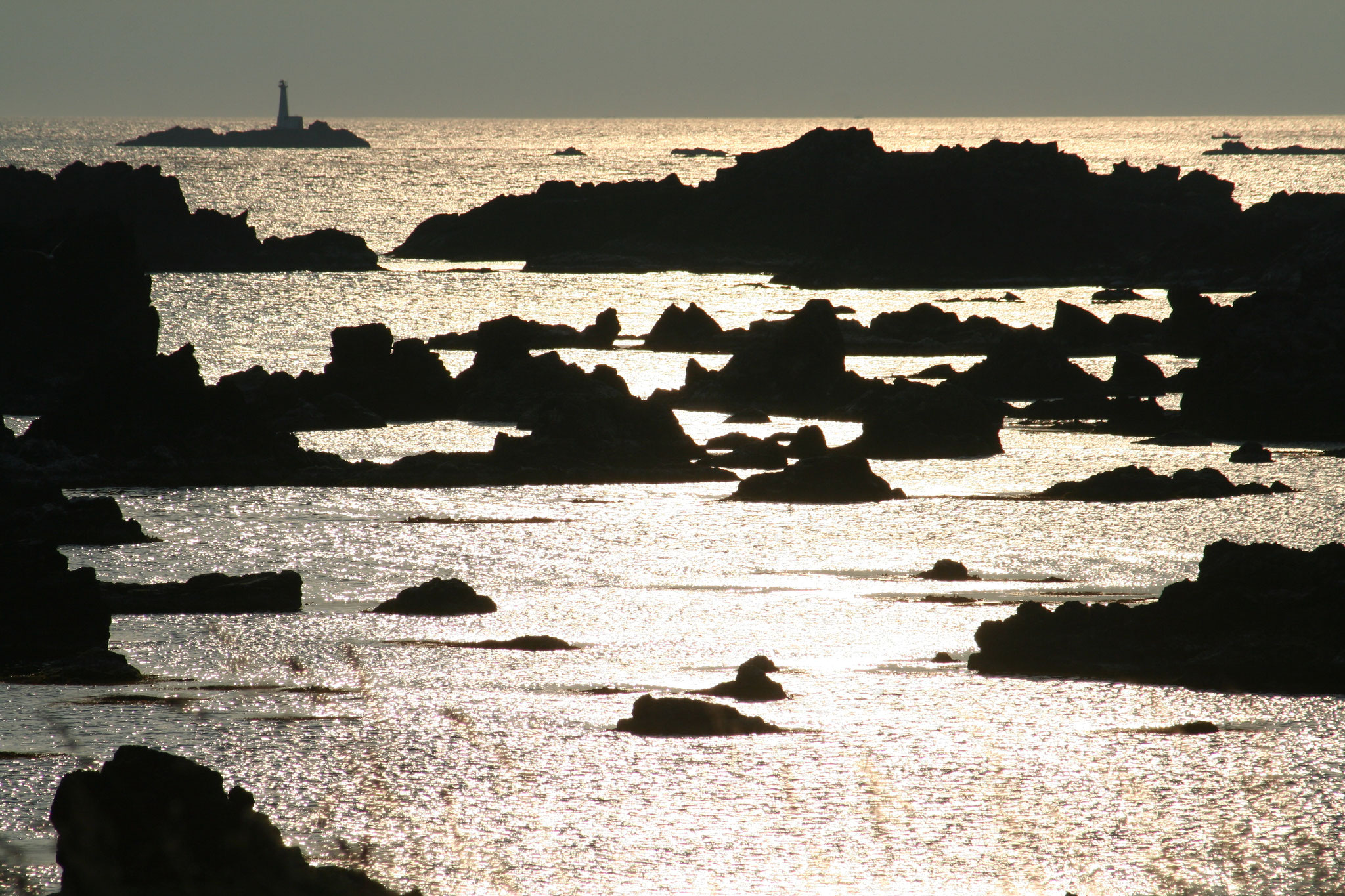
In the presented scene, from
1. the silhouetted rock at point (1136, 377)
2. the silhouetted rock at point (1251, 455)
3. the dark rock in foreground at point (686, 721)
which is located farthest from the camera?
the silhouetted rock at point (1136, 377)

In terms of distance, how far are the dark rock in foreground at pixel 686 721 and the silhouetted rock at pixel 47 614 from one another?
519 centimetres

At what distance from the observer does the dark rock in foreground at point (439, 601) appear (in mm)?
20109

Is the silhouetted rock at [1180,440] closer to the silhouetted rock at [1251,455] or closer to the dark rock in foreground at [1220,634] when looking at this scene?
the silhouetted rock at [1251,455]

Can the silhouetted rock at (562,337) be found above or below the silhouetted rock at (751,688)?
above

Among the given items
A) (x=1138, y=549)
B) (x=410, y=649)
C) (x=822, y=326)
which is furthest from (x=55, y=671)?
(x=822, y=326)

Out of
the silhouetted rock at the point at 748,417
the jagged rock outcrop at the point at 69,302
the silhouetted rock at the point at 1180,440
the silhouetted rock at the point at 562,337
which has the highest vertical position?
the jagged rock outcrop at the point at 69,302

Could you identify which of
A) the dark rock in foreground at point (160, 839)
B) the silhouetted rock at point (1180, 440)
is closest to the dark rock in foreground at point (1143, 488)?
the silhouetted rock at point (1180, 440)

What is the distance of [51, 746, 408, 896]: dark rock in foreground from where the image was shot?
8203mm

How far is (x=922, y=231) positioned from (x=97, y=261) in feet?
214

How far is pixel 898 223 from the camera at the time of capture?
341ft

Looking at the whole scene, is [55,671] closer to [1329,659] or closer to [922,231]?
[1329,659]

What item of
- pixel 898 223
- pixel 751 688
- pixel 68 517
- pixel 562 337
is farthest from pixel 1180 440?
pixel 898 223

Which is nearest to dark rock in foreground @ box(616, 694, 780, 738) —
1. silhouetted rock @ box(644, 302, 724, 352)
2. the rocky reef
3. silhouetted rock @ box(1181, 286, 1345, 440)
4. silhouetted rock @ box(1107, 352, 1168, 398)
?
silhouetted rock @ box(1181, 286, 1345, 440)

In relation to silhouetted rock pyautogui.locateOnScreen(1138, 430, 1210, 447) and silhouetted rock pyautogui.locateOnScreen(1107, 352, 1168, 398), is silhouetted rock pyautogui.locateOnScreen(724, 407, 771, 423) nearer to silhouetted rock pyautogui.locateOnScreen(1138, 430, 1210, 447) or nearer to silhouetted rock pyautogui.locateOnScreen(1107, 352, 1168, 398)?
silhouetted rock pyautogui.locateOnScreen(1138, 430, 1210, 447)
